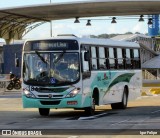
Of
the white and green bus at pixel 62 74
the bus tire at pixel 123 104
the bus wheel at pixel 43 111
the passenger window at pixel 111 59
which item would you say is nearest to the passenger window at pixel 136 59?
the bus tire at pixel 123 104

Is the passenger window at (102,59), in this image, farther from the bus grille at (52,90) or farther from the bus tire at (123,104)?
the bus tire at (123,104)

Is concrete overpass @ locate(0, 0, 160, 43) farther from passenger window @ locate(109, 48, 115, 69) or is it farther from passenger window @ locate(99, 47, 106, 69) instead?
passenger window @ locate(99, 47, 106, 69)

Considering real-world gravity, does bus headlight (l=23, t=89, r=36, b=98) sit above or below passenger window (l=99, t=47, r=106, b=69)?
below

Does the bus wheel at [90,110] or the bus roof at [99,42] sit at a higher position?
the bus roof at [99,42]

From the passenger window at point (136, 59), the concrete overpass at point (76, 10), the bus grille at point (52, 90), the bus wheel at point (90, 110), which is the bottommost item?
the bus wheel at point (90, 110)

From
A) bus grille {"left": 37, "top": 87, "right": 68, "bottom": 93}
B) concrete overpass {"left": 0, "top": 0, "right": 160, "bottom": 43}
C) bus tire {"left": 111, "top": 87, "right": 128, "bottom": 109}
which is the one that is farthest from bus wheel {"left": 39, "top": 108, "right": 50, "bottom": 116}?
concrete overpass {"left": 0, "top": 0, "right": 160, "bottom": 43}

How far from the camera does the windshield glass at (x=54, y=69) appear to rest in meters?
20.7

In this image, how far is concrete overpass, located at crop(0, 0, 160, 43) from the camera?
42094 millimetres

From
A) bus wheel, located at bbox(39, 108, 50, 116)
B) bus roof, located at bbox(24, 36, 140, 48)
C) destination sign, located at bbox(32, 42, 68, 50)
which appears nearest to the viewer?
destination sign, located at bbox(32, 42, 68, 50)

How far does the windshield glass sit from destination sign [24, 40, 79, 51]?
0.21 m

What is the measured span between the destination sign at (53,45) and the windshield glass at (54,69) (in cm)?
21

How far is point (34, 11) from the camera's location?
4569 centimetres

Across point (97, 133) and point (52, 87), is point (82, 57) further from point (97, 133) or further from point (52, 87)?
point (97, 133)

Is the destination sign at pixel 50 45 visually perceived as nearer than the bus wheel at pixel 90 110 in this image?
Yes
